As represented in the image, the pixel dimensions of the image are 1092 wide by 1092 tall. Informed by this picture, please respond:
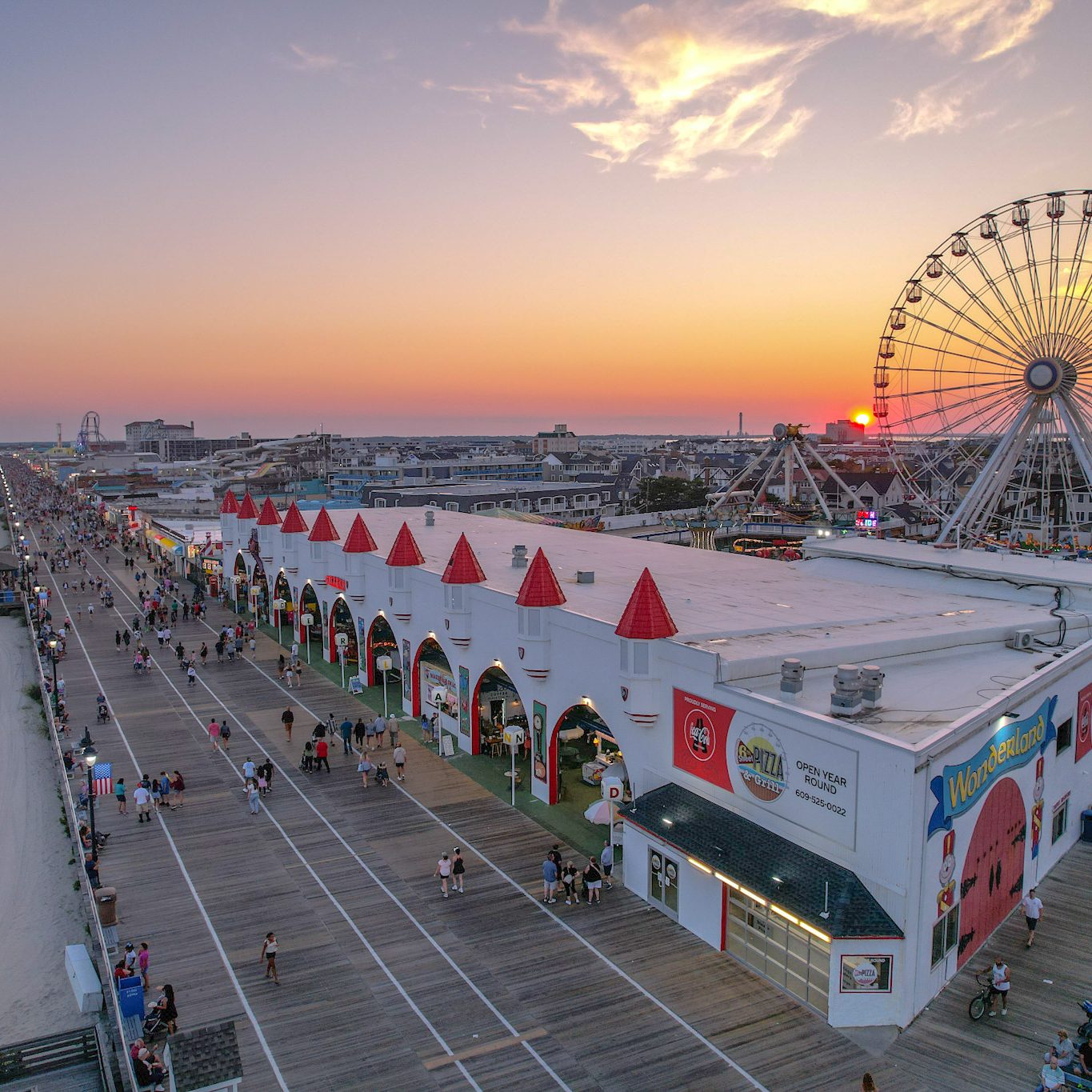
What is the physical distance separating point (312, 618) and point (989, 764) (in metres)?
33.6

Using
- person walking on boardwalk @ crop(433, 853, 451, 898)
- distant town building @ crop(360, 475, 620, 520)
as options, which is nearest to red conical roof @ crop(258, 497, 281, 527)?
distant town building @ crop(360, 475, 620, 520)

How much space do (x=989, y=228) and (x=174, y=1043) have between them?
38.6 m

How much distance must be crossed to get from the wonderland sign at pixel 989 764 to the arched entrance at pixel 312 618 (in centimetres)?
3163

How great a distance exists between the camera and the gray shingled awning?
14.0 m

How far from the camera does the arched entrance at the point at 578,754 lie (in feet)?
76.4

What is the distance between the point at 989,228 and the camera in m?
35.7

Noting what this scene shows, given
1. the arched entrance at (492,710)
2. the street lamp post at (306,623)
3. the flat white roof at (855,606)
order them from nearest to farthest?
the flat white roof at (855,606)
the arched entrance at (492,710)
the street lamp post at (306,623)

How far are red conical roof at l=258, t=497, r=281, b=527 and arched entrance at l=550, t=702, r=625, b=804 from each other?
996 inches

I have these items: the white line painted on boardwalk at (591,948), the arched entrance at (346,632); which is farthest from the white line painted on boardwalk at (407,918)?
the arched entrance at (346,632)

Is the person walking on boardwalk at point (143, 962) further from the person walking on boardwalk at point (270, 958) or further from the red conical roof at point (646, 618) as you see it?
the red conical roof at point (646, 618)

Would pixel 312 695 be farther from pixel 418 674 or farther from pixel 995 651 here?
pixel 995 651

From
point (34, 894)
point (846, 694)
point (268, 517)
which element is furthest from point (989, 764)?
point (268, 517)

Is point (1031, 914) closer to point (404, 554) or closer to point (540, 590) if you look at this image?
point (540, 590)

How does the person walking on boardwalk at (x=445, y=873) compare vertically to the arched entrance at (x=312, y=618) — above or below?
below
